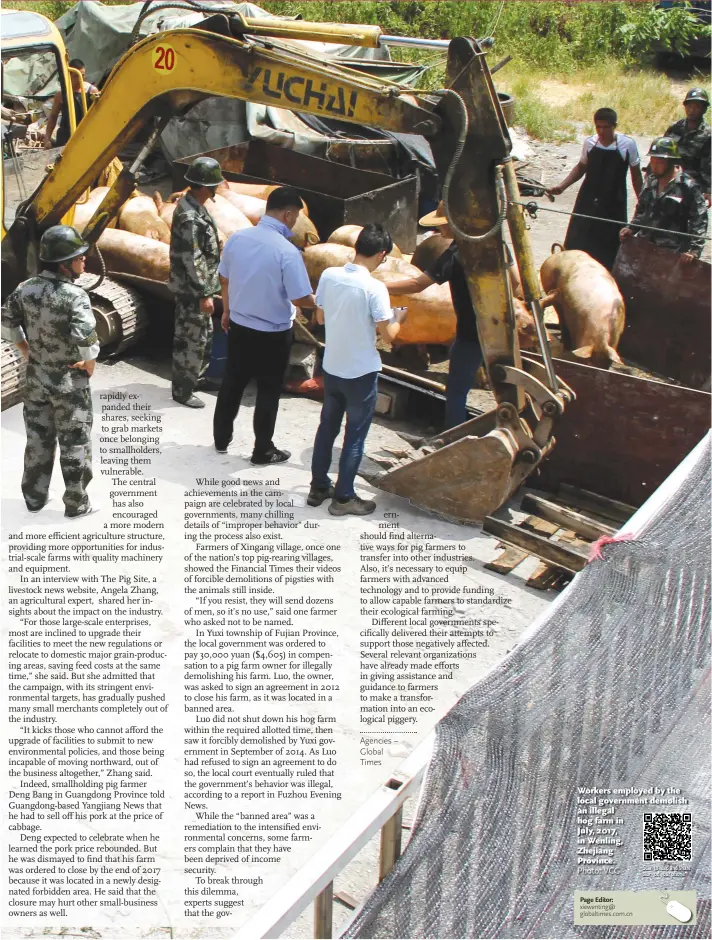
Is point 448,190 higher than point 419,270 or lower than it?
higher

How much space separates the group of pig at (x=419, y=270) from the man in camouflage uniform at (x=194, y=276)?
3.11ft

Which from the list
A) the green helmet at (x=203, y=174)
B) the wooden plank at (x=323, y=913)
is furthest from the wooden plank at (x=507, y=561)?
the green helmet at (x=203, y=174)

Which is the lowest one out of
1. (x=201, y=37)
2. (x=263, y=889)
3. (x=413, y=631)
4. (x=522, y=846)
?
(x=263, y=889)

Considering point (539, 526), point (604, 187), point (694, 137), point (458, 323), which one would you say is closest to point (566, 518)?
point (539, 526)

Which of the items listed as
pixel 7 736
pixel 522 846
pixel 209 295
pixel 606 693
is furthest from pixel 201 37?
pixel 522 846

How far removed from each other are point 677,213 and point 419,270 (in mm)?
2124

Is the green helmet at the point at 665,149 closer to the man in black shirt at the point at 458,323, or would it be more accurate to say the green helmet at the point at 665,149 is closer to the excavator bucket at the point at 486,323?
the man in black shirt at the point at 458,323

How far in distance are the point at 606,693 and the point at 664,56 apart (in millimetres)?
18331

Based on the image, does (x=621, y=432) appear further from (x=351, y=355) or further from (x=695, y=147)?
(x=695, y=147)

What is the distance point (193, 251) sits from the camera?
6.26m

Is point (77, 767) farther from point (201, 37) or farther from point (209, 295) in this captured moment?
point (201, 37)

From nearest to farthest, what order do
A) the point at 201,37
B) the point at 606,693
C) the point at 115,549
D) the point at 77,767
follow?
1. the point at 606,693
2. the point at 77,767
3. the point at 115,549
4. the point at 201,37

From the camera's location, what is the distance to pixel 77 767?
12.7ft

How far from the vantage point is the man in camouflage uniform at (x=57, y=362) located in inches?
197
